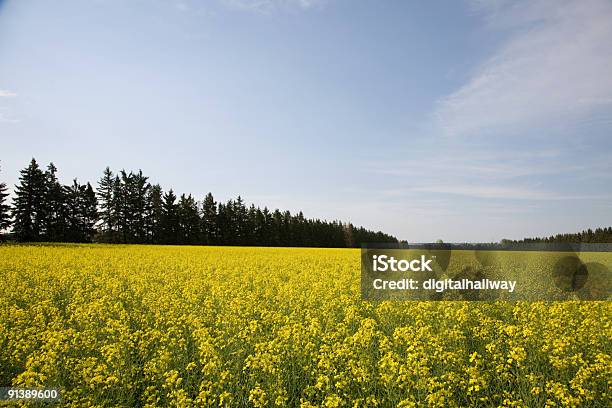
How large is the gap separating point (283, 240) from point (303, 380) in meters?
62.4

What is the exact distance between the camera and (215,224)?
201 ft

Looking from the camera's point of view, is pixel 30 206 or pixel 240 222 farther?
pixel 240 222

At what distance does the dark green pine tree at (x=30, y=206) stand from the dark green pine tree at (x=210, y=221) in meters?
20.5

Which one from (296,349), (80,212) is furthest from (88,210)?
(296,349)

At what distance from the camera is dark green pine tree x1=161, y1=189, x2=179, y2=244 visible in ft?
187

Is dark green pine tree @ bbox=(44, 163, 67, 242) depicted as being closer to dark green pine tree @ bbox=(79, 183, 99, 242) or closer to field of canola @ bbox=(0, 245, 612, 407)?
dark green pine tree @ bbox=(79, 183, 99, 242)

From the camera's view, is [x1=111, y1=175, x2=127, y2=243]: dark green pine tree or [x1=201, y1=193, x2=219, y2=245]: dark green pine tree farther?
[x1=201, y1=193, x2=219, y2=245]: dark green pine tree

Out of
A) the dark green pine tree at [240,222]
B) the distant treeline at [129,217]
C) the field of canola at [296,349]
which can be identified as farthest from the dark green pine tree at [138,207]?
the field of canola at [296,349]

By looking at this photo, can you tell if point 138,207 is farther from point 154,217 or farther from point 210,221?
point 210,221

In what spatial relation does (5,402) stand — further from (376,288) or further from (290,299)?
(376,288)

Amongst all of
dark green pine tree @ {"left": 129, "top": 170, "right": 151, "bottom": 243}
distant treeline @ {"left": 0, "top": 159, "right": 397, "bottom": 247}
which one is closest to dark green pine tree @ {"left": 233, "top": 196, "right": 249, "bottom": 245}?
distant treeline @ {"left": 0, "top": 159, "right": 397, "bottom": 247}

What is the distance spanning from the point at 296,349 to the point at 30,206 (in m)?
52.2

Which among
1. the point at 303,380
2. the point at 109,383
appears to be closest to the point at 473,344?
the point at 303,380

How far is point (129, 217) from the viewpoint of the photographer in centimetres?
5612
